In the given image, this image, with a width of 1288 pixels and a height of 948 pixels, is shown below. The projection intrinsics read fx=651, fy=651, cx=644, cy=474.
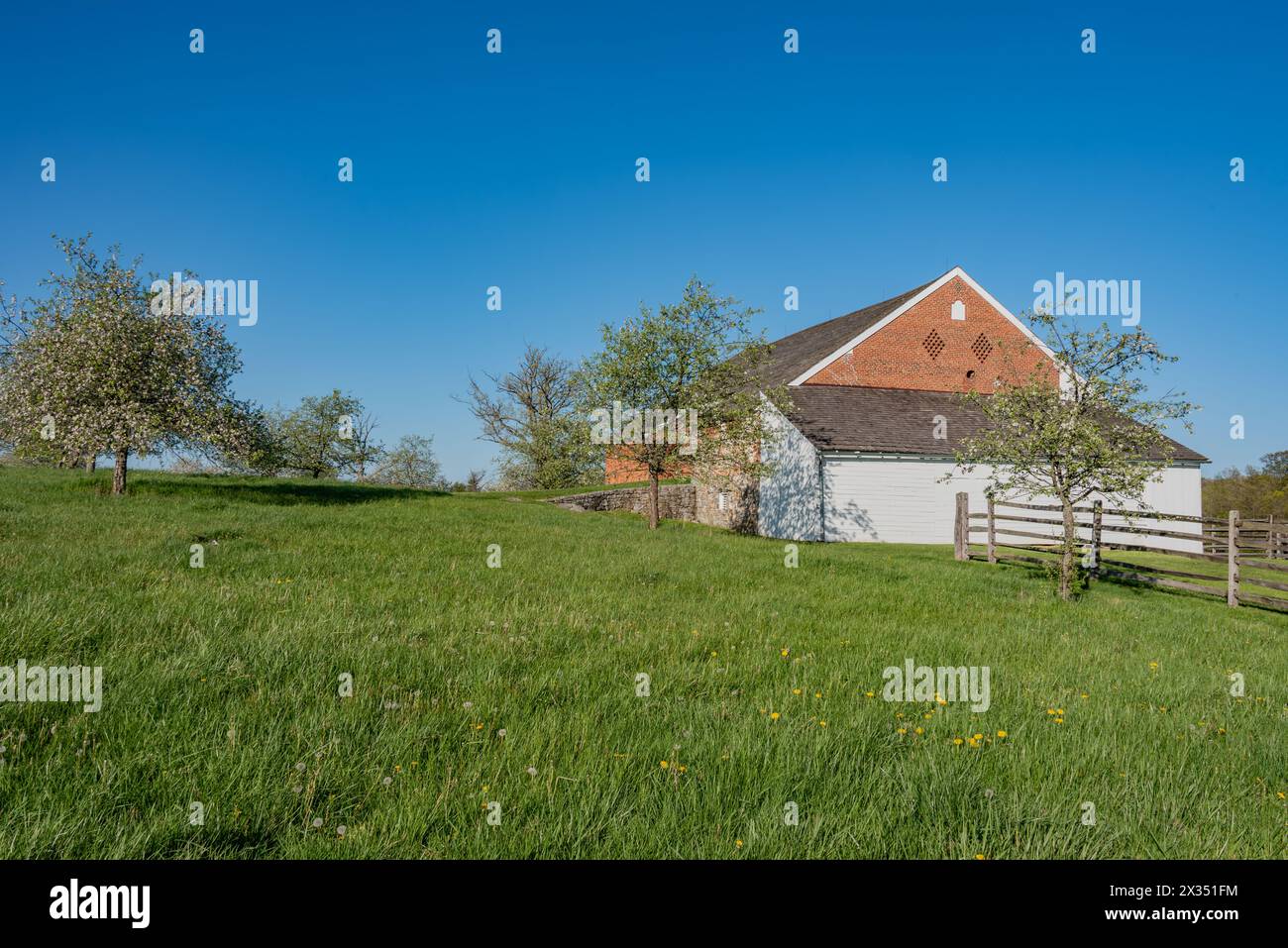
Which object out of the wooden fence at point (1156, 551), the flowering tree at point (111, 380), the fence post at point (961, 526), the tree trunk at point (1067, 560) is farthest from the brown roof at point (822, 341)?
the flowering tree at point (111, 380)

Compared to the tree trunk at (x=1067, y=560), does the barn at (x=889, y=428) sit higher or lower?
higher

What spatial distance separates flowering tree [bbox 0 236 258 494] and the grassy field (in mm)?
9845

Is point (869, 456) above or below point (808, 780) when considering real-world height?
above

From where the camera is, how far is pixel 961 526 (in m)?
20.0

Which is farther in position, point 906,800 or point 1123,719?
point 1123,719

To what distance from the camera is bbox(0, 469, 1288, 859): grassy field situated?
9.86 feet

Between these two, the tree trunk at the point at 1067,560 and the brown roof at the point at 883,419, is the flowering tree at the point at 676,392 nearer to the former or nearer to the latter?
the brown roof at the point at 883,419

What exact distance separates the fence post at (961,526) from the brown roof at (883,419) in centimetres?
655

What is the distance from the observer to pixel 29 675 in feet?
14.4

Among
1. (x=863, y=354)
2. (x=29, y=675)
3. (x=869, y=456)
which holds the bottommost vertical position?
(x=29, y=675)

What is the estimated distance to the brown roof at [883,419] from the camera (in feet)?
88.7

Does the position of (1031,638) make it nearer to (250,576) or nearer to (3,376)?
(250,576)
